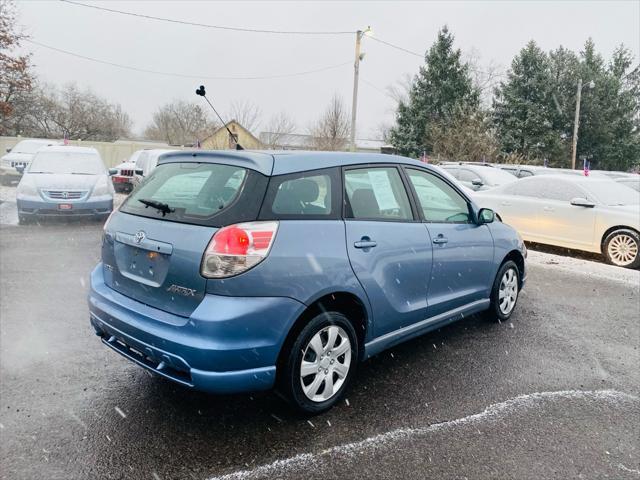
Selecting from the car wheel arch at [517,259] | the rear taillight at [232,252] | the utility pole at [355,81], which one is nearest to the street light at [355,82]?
the utility pole at [355,81]

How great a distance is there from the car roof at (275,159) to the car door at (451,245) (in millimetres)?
646

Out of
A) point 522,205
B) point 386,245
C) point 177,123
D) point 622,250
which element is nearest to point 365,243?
point 386,245

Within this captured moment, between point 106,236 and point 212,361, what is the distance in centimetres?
138

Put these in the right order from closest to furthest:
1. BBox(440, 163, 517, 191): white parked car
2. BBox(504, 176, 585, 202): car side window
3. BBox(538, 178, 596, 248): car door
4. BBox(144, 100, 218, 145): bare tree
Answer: BBox(538, 178, 596, 248): car door < BBox(504, 176, 585, 202): car side window < BBox(440, 163, 517, 191): white parked car < BBox(144, 100, 218, 145): bare tree

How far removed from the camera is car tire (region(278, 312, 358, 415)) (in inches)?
113

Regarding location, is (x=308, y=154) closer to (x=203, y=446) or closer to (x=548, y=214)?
(x=203, y=446)

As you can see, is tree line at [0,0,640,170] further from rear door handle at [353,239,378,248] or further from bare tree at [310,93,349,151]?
rear door handle at [353,239,378,248]

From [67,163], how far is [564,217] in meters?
10.1

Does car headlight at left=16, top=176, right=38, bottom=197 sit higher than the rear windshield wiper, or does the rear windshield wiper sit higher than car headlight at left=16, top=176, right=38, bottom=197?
the rear windshield wiper

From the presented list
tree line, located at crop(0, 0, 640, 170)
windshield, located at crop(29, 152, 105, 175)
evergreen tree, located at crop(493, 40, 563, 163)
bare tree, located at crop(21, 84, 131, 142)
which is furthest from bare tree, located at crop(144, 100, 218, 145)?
windshield, located at crop(29, 152, 105, 175)

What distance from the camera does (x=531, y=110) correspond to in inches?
1455

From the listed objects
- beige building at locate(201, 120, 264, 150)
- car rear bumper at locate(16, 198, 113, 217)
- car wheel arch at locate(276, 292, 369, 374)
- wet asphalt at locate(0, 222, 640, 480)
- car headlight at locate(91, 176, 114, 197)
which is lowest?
wet asphalt at locate(0, 222, 640, 480)

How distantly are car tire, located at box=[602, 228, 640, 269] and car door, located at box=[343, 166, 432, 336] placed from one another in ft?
20.3

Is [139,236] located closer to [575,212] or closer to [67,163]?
[575,212]
